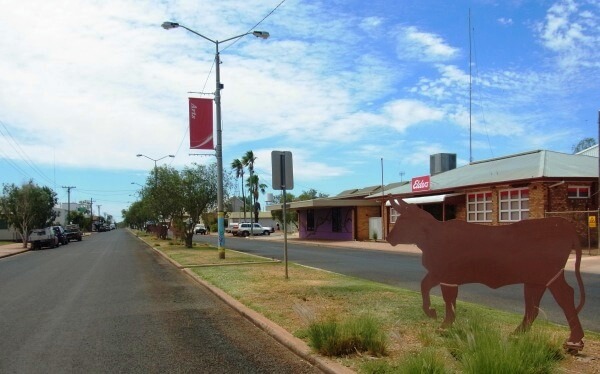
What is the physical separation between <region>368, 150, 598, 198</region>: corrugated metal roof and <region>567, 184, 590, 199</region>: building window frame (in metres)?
0.69

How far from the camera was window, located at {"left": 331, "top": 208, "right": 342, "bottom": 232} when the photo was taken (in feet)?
158

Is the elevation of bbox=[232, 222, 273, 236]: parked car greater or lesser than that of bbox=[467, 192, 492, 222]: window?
lesser

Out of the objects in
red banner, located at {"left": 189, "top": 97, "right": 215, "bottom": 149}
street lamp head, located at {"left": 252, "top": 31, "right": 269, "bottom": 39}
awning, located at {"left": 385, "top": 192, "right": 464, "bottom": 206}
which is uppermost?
street lamp head, located at {"left": 252, "top": 31, "right": 269, "bottom": 39}

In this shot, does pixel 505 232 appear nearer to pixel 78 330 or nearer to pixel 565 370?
pixel 565 370

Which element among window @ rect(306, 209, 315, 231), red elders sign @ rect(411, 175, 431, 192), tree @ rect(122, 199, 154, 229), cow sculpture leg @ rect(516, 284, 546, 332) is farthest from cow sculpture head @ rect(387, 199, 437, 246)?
window @ rect(306, 209, 315, 231)

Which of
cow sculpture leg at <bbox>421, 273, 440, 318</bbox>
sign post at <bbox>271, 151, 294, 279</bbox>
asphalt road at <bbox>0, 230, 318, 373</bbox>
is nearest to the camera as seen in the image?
asphalt road at <bbox>0, 230, 318, 373</bbox>

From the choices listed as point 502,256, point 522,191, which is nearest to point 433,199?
point 522,191

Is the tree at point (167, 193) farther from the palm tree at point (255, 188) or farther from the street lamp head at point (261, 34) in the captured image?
the palm tree at point (255, 188)

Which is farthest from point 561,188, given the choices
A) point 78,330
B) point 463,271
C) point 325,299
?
point 78,330

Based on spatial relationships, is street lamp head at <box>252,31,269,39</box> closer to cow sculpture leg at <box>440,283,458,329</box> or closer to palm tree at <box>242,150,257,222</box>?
cow sculpture leg at <box>440,283,458,329</box>

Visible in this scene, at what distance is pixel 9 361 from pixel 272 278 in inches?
313

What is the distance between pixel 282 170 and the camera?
44.4ft

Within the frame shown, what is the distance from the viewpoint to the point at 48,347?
736 centimetres

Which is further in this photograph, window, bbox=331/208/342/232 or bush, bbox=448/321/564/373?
window, bbox=331/208/342/232
